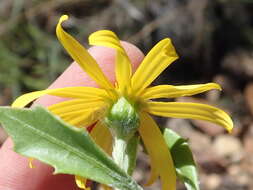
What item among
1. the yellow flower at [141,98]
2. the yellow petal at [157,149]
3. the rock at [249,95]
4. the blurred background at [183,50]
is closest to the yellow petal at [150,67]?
the yellow flower at [141,98]

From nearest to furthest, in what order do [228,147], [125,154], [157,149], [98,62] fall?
[125,154] → [157,149] → [98,62] → [228,147]

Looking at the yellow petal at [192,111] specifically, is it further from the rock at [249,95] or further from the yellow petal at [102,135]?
the rock at [249,95]

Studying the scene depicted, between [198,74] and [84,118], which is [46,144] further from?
[198,74]

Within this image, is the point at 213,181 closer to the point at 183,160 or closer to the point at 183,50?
the point at 183,50

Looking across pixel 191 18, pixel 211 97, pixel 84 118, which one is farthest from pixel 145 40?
pixel 84 118

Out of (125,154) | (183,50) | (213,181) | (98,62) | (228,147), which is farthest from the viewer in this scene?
(183,50)

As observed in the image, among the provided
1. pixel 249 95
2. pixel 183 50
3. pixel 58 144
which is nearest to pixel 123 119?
pixel 58 144
